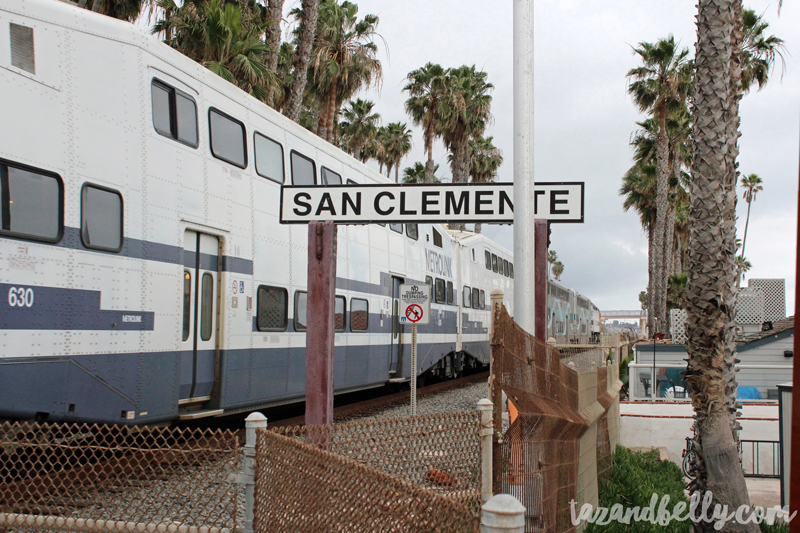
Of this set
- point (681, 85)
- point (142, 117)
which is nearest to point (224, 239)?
point (142, 117)

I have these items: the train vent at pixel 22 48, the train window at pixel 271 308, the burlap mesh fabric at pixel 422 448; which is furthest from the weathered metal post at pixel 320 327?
the burlap mesh fabric at pixel 422 448

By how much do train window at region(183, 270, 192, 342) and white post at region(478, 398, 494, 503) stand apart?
5.53 m

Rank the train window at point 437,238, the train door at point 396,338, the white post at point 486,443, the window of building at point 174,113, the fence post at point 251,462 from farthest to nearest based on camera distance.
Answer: the train window at point 437,238, the train door at point 396,338, the window of building at point 174,113, the fence post at point 251,462, the white post at point 486,443

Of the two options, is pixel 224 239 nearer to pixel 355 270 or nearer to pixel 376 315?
pixel 355 270

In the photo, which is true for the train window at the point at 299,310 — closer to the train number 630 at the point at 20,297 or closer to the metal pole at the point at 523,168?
the metal pole at the point at 523,168

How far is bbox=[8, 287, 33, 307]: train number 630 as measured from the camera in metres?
6.66

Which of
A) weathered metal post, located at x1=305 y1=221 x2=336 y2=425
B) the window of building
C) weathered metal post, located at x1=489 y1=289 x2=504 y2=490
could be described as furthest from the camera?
the window of building

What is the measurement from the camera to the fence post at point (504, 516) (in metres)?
2.56

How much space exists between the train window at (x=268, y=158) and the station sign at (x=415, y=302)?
11.5 ft

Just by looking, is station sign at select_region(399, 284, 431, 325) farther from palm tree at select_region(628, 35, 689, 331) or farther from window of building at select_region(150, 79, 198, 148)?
palm tree at select_region(628, 35, 689, 331)

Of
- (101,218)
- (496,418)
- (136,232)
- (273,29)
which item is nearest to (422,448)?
(496,418)

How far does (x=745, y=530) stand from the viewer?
23.5ft

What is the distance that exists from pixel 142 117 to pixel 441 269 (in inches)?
503

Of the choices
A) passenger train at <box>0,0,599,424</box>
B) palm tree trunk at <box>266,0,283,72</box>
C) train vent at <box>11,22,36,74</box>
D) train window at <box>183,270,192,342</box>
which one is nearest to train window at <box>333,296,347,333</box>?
passenger train at <box>0,0,599,424</box>
